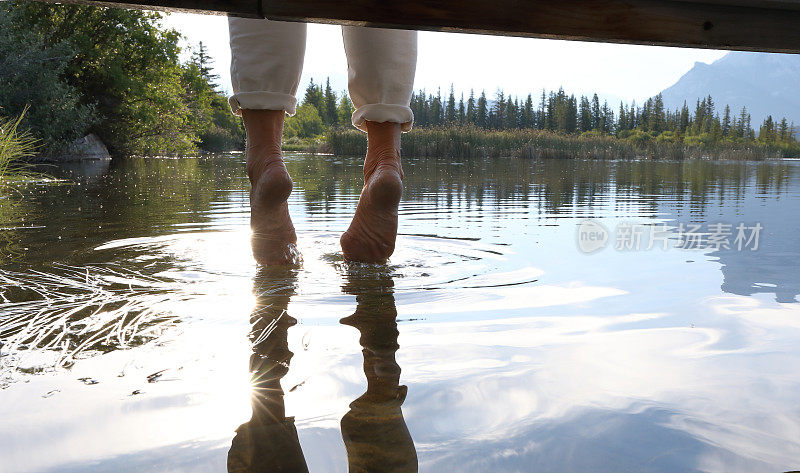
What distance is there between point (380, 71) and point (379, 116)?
156 millimetres

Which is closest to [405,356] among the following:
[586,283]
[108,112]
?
[586,283]

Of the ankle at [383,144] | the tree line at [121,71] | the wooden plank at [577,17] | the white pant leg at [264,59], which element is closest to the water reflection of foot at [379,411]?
the wooden plank at [577,17]

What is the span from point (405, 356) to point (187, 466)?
516mm

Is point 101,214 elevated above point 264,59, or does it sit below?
below

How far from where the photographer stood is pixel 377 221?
2305 mm

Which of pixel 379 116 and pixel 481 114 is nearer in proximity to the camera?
pixel 379 116

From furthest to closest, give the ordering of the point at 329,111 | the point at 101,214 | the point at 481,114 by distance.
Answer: the point at 329,111, the point at 481,114, the point at 101,214

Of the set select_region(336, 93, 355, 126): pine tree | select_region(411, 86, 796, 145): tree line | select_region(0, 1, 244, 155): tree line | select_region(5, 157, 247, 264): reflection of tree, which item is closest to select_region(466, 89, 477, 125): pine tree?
select_region(411, 86, 796, 145): tree line

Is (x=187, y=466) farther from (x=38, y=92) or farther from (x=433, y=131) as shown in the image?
(x=433, y=131)

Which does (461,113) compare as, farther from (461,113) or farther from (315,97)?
(315,97)

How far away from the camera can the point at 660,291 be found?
1902 mm

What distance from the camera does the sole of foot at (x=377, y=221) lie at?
7.52 ft

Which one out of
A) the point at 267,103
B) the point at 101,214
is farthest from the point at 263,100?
the point at 101,214

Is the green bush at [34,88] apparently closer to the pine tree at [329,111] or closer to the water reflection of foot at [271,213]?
the water reflection of foot at [271,213]
